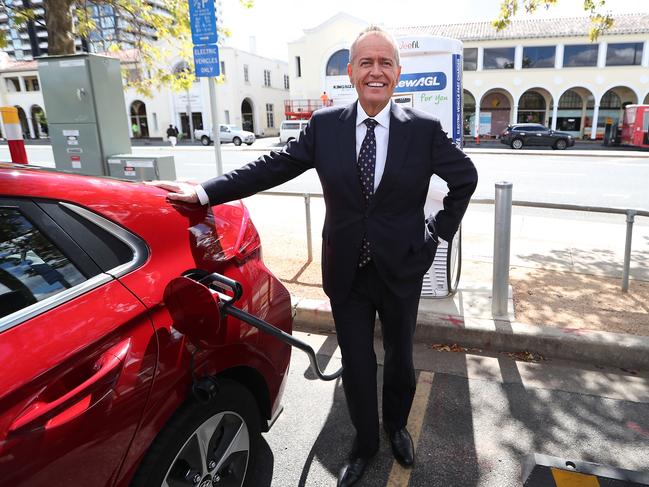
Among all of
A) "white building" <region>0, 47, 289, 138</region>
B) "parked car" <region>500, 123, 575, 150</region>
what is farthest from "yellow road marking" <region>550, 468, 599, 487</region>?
"white building" <region>0, 47, 289, 138</region>

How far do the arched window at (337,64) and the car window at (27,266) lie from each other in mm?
37788

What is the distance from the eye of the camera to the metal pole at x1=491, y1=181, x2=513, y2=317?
3605mm

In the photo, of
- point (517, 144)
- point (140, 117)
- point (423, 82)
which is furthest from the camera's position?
point (140, 117)

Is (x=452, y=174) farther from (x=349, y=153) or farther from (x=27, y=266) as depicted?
(x=27, y=266)

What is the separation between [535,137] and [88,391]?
2812 centimetres

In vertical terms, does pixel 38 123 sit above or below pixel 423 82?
above

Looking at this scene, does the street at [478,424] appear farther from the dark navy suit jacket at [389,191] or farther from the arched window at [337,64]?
the arched window at [337,64]

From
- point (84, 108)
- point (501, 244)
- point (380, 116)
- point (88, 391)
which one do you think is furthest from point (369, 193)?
point (84, 108)

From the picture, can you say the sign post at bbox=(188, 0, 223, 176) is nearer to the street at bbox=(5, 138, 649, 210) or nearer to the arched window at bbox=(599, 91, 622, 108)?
the street at bbox=(5, 138, 649, 210)

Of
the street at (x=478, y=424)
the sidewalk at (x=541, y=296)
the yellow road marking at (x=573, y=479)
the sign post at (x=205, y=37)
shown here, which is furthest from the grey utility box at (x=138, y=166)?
the yellow road marking at (x=573, y=479)

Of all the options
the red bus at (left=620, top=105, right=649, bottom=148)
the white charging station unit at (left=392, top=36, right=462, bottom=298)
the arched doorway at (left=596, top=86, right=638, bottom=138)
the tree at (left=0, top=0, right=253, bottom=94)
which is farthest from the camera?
the arched doorway at (left=596, top=86, right=638, bottom=138)

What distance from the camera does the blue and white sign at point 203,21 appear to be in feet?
15.3

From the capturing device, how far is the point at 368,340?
230 centimetres

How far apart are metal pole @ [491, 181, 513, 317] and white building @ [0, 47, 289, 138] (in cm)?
3473
